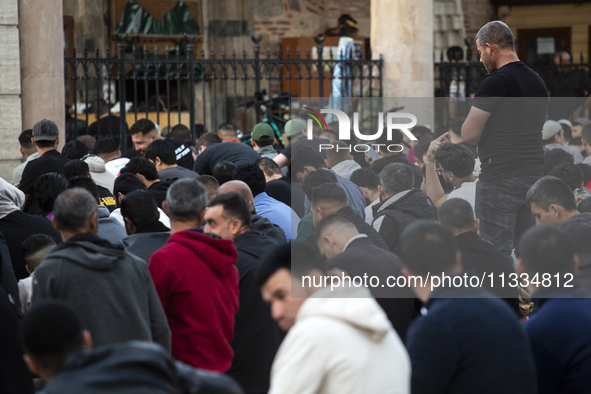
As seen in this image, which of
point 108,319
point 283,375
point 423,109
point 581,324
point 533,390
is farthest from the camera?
point 423,109

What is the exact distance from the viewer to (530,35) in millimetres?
19422

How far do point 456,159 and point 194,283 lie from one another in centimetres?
205

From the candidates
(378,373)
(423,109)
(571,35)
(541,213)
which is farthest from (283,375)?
(571,35)

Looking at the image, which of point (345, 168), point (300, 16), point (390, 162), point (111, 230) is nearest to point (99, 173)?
point (345, 168)

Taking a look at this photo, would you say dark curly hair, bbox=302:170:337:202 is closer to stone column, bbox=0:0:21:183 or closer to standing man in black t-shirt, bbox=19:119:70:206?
standing man in black t-shirt, bbox=19:119:70:206

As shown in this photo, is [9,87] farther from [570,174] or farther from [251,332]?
[570,174]

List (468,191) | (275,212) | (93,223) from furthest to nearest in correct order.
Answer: (275,212)
(468,191)
(93,223)

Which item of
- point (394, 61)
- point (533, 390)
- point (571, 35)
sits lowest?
point (533, 390)

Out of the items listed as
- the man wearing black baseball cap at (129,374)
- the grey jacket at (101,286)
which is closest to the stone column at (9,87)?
the grey jacket at (101,286)

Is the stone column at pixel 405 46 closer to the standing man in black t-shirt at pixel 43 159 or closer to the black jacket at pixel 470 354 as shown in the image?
the standing man in black t-shirt at pixel 43 159

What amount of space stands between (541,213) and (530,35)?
16174 millimetres

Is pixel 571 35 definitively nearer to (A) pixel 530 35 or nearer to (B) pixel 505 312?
(A) pixel 530 35

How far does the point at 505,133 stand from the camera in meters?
4.54

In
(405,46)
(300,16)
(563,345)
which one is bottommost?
(563,345)
